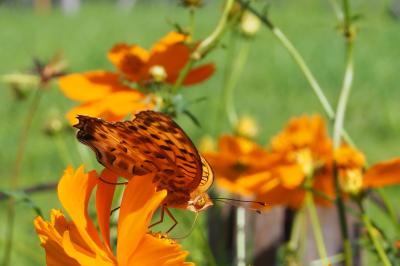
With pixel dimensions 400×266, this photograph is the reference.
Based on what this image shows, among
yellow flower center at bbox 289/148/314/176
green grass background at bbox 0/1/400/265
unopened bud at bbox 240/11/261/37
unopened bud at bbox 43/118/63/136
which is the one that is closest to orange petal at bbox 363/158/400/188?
yellow flower center at bbox 289/148/314/176

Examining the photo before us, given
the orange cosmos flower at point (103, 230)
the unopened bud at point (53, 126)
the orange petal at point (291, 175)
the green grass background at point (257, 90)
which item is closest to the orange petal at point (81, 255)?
the orange cosmos flower at point (103, 230)

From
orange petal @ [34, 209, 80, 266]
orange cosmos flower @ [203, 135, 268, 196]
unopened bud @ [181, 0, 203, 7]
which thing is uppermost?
unopened bud @ [181, 0, 203, 7]

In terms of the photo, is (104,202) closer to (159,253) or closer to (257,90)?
(159,253)

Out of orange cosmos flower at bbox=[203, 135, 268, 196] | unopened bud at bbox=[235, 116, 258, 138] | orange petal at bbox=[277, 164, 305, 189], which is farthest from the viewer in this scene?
unopened bud at bbox=[235, 116, 258, 138]

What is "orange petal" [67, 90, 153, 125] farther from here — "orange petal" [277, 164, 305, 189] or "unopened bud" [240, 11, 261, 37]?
"unopened bud" [240, 11, 261, 37]

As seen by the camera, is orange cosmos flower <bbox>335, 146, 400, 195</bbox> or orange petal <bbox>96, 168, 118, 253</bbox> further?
orange cosmos flower <bbox>335, 146, 400, 195</bbox>

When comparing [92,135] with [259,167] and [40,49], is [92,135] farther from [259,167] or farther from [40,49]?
[40,49]

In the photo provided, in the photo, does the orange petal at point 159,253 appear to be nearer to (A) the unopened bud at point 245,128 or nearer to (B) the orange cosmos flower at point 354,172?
(B) the orange cosmos flower at point 354,172
